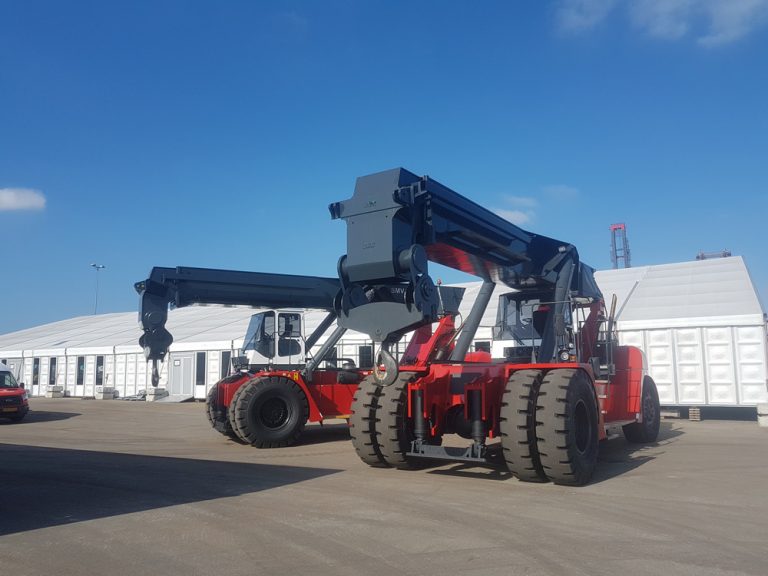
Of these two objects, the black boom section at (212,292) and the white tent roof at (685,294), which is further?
the white tent roof at (685,294)

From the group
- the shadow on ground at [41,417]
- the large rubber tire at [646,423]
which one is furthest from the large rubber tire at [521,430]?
the shadow on ground at [41,417]

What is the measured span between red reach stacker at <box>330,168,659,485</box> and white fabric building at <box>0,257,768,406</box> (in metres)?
4.84

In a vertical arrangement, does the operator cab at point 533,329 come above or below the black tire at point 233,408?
above

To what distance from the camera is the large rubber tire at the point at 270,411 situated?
13.8 metres

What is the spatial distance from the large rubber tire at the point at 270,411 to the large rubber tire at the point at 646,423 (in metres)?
7.25

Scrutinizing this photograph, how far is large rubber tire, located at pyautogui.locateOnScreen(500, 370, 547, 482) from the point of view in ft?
29.4

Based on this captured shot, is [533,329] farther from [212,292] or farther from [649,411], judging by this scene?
[212,292]

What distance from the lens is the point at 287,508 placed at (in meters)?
7.89

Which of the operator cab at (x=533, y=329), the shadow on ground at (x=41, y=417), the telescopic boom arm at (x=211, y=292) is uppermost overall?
the telescopic boom arm at (x=211, y=292)

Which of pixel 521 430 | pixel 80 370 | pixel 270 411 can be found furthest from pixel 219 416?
pixel 80 370

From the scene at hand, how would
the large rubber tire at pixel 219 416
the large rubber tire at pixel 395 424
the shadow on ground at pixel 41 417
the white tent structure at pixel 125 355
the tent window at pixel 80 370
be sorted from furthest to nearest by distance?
the tent window at pixel 80 370 < the white tent structure at pixel 125 355 < the shadow on ground at pixel 41 417 < the large rubber tire at pixel 219 416 < the large rubber tire at pixel 395 424

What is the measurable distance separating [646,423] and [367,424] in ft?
22.8

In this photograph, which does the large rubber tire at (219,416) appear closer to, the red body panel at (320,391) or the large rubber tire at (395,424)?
the red body panel at (320,391)

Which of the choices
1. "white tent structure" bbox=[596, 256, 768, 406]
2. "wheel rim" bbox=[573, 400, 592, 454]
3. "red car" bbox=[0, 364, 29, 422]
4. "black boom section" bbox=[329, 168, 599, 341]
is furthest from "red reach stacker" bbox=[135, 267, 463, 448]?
"red car" bbox=[0, 364, 29, 422]
